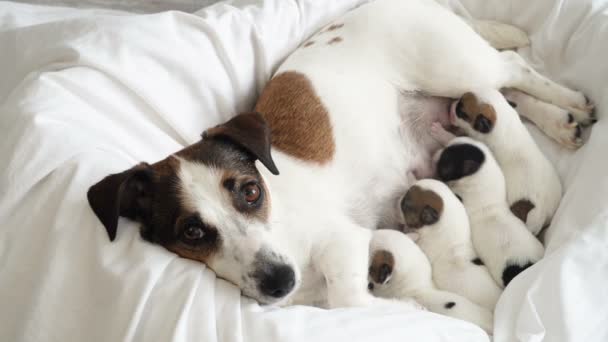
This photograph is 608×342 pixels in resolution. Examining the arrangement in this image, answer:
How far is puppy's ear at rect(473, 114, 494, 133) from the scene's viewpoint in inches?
83.4

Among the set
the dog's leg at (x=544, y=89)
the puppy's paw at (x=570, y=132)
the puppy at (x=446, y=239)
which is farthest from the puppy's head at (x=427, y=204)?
the dog's leg at (x=544, y=89)

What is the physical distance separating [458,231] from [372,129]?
0.52 metres

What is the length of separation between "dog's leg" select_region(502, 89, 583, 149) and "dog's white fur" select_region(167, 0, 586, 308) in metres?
0.06

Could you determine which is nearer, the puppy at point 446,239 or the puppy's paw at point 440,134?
the puppy at point 446,239

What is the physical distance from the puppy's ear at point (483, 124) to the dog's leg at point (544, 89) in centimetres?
32

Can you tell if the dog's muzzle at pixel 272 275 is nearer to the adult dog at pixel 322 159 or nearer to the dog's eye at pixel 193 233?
the adult dog at pixel 322 159

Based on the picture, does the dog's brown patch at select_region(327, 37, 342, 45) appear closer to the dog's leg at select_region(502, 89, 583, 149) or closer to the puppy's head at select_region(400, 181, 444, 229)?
the puppy's head at select_region(400, 181, 444, 229)

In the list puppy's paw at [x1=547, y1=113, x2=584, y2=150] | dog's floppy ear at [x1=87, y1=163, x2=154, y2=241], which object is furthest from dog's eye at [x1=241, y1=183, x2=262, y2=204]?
puppy's paw at [x1=547, y1=113, x2=584, y2=150]

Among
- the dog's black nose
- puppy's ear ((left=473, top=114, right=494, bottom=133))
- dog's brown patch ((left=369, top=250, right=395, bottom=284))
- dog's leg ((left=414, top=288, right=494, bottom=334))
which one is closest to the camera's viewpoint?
the dog's black nose

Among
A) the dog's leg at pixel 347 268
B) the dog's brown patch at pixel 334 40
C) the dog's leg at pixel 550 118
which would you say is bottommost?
the dog's leg at pixel 347 268

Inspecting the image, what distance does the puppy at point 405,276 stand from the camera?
175 cm

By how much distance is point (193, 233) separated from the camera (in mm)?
1469

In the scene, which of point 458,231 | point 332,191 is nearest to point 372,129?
point 332,191

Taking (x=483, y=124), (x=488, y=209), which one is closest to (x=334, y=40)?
(x=483, y=124)
